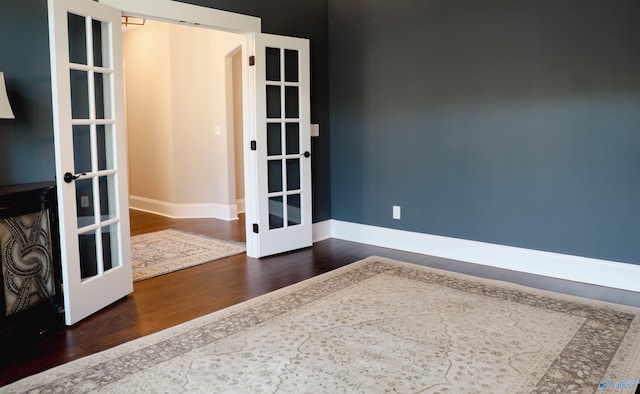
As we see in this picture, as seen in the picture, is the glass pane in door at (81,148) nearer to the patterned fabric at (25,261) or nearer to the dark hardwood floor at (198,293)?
the patterned fabric at (25,261)

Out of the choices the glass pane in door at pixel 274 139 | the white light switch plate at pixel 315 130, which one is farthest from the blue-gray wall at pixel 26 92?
the white light switch plate at pixel 315 130

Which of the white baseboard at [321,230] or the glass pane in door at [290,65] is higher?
the glass pane in door at [290,65]

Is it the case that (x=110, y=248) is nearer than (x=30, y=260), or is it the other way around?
(x=30, y=260)

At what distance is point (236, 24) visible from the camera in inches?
174

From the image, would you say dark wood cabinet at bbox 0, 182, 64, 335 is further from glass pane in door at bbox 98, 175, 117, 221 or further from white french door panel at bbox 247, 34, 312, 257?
white french door panel at bbox 247, 34, 312, 257

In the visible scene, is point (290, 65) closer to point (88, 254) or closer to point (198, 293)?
point (198, 293)

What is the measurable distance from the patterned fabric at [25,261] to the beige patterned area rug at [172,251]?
108cm

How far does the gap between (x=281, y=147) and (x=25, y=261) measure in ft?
8.26

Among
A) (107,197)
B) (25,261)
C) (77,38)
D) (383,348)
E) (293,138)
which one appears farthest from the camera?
(293,138)

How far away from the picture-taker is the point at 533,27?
4.03m

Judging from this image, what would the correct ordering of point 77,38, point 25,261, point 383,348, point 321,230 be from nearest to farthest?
point 383,348 < point 25,261 < point 77,38 < point 321,230

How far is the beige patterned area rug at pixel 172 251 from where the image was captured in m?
4.48

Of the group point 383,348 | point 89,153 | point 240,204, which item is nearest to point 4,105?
point 89,153

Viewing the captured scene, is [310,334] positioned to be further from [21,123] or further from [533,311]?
[21,123]
